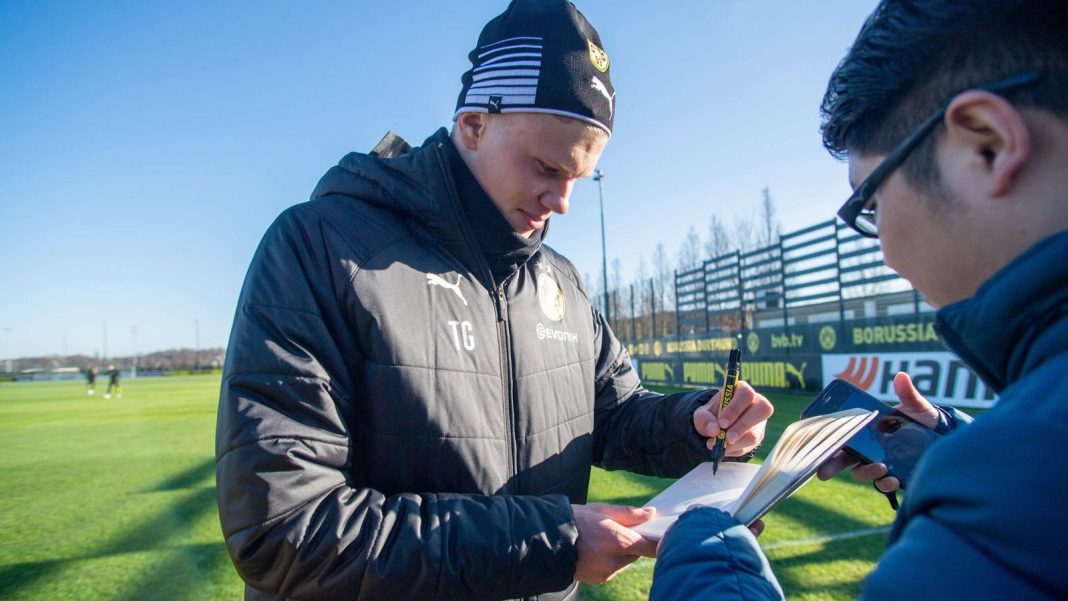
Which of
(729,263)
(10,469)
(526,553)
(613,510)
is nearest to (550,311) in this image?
(613,510)

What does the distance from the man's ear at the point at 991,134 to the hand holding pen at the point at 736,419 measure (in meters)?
0.93

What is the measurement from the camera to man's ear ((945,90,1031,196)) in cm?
72

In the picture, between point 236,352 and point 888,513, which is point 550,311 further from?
point 888,513

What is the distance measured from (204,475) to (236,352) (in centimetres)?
725

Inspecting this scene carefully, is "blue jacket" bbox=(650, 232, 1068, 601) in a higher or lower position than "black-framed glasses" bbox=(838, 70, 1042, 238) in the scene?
lower

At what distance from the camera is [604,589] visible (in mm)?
3402

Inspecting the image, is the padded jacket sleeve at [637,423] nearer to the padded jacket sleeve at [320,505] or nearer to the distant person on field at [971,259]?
the padded jacket sleeve at [320,505]

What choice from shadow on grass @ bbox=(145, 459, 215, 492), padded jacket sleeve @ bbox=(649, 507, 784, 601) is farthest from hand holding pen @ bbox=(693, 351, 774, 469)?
shadow on grass @ bbox=(145, 459, 215, 492)

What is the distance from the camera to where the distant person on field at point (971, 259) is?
556mm

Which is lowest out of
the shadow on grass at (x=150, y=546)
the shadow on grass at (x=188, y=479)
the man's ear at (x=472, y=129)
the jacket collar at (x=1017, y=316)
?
the shadow on grass at (x=188, y=479)

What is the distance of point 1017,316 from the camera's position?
70 centimetres

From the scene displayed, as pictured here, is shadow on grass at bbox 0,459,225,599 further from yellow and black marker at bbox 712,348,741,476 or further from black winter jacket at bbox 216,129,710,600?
yellow and black marker at bbox 712,348,741,476

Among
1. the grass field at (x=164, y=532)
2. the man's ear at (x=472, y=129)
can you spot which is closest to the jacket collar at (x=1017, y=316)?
the man's ear at (x=472, y=129)

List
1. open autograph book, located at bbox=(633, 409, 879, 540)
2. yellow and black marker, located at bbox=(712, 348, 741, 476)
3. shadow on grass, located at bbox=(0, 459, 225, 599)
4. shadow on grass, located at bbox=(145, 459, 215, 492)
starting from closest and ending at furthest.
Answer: open autograph book, located at bbox=(633, 409, 879, 540) < yellow and black marker, located at bbox=(712, 348, 741, 476) < shadow on grass, located at bbox=(0, 459, 225, 599) < shadow on grass, located at bbox=(145, 459, 215, 492)
